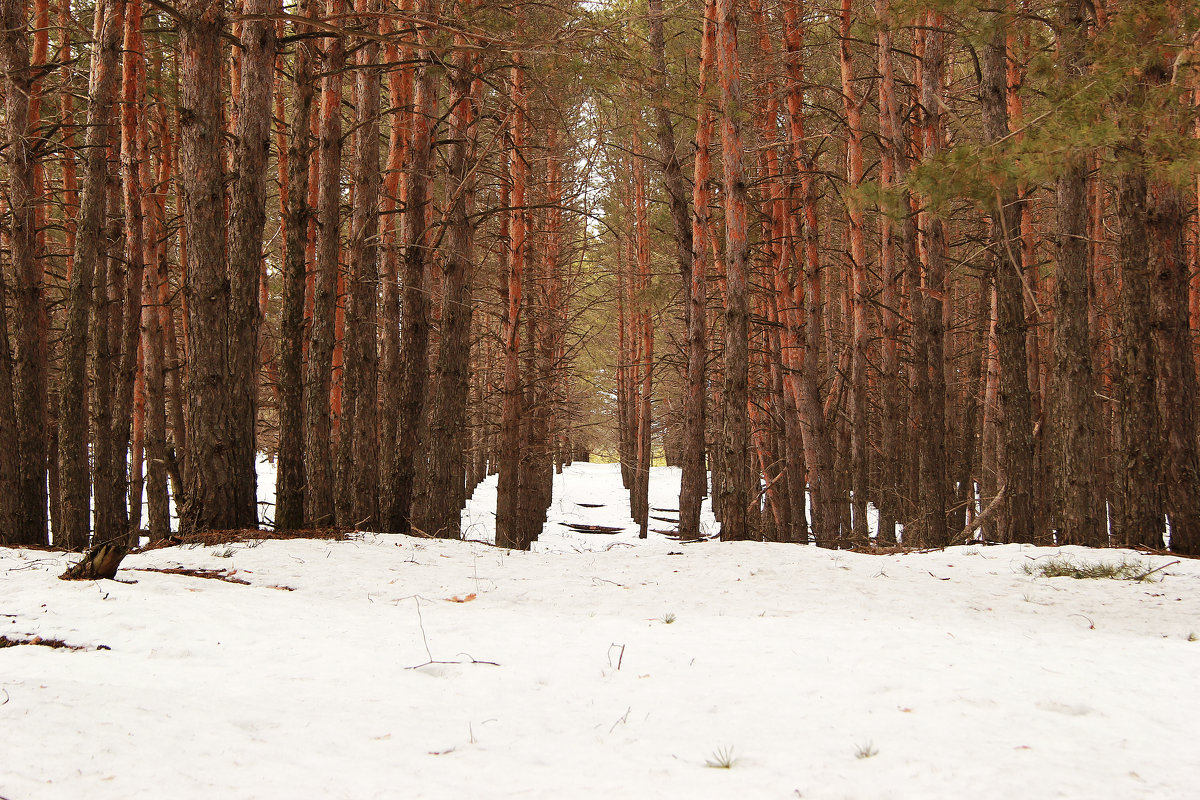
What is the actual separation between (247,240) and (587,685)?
5.26 m

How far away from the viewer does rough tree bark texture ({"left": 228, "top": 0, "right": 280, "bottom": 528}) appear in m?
6.60

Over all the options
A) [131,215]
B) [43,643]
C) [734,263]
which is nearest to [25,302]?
[131,215]

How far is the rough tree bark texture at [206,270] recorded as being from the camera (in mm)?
6215

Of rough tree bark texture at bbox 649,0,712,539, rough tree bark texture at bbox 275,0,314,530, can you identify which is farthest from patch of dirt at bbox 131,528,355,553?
rough tree bark texture at bbox 649,0,712,539

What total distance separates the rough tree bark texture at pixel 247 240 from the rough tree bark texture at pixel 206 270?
81 mm

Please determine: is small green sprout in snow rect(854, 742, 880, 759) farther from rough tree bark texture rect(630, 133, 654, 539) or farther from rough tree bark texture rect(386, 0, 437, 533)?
rough tree bark texture rect(630, 133, 654, 539)

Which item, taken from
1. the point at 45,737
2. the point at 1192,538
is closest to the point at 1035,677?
the point at 45,737

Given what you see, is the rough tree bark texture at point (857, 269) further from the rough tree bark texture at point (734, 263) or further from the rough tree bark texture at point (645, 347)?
the rough tree bark texture at point (645, 347)

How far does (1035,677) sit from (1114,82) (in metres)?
4.20

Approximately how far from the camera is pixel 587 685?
10.9 ft

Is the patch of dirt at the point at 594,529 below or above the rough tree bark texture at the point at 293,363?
below

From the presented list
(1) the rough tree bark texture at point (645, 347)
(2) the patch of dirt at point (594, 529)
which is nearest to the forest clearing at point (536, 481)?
(1) the rough tree bark texture at point (645, 347)

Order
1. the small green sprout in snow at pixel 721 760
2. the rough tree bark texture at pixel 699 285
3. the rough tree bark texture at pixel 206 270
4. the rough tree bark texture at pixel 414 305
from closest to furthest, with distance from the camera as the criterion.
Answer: the small green sprout in snow at pixel 721 760 → the rough tree bark texture at pixel 206 270 → the rough tree bark texture at pixel 414 305 → the rough tree bark texture at pixel 699 285

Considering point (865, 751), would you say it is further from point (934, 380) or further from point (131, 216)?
point (131, 216)
